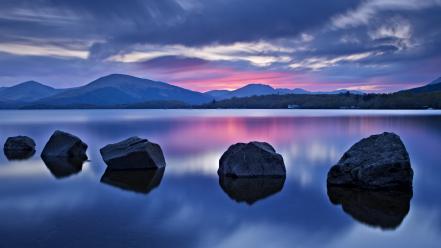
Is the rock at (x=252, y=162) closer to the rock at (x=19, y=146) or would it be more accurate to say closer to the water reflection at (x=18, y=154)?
the water reflection at (x=18, y=154)

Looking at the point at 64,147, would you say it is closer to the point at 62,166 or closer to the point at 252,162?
→ the point at 62,166

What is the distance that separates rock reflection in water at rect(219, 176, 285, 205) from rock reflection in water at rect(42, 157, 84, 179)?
331 inches

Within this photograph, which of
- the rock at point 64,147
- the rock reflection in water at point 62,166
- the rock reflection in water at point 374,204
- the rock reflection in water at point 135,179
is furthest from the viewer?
the rock at point 64,147

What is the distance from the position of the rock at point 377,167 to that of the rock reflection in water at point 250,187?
2.61 metres

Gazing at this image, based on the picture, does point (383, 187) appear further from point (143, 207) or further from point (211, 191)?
point (143, 207)

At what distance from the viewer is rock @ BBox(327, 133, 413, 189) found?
53.9 ft

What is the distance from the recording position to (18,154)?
29.0 metres

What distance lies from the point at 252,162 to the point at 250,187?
2.45 meters

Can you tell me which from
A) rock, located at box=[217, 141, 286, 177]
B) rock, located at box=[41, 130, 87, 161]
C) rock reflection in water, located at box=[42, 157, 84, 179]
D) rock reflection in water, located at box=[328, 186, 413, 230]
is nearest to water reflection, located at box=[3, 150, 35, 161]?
rock, located at box=[41, 130, 87, 161]

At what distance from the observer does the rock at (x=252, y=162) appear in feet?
62.9

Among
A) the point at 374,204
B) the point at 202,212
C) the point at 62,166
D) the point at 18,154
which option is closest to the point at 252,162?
the point at 202,212

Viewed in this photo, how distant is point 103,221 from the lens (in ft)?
39.3

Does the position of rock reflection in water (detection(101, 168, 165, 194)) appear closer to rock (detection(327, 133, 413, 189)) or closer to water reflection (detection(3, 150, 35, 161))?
rock (detection(327, 133, 413, 189))

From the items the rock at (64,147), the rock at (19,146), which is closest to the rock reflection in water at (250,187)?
the rock at (64,147)
